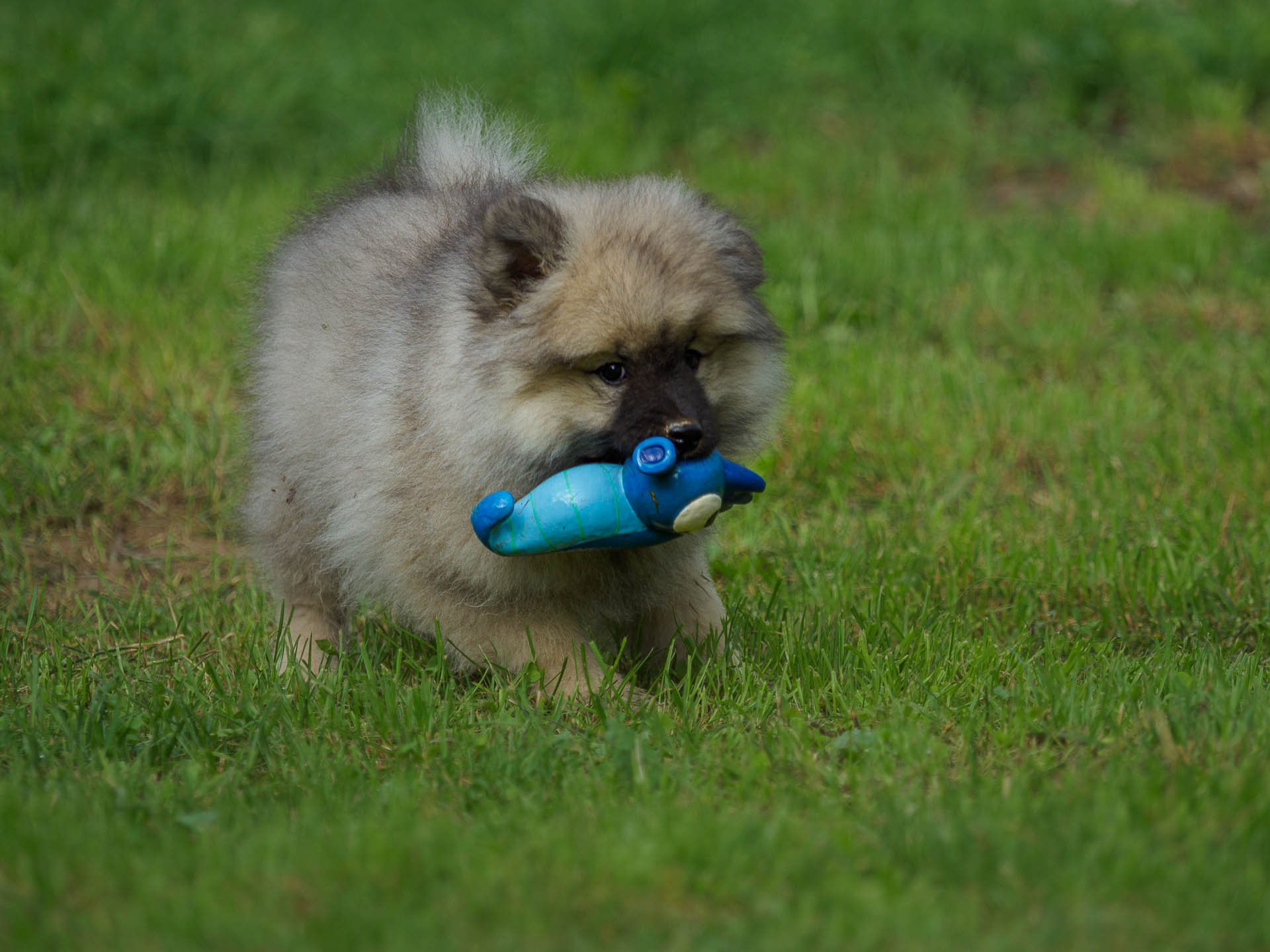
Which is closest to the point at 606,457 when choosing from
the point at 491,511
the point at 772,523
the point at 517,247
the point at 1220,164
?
the point at 491,511

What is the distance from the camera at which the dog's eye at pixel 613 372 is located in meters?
2.98

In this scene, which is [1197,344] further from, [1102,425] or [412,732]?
[412,732]

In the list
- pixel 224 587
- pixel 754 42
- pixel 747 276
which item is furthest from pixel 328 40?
pixel 747 276

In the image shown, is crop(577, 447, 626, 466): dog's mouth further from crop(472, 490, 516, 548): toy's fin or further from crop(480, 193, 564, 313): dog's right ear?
crop(480, 193, 564, 313): dog's right ear

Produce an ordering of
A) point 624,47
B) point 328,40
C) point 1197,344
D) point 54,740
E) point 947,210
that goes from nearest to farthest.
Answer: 1. point 54,740
2. point 1197,344
3. point 947,210
4. point 624,47
5. point 328,40

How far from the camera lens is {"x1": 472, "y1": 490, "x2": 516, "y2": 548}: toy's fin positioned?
9.73 feet

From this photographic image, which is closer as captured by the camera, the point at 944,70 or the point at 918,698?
the point at 918,698

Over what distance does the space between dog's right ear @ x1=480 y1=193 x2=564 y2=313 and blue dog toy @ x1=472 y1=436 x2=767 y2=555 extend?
0.44 m

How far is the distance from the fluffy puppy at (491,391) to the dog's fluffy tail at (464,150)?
0.8 inches

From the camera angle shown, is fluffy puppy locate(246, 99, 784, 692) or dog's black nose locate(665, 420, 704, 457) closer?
dog's black nose locate(665, 420, 704, 457)

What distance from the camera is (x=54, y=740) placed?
2.91m

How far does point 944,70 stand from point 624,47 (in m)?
1.81

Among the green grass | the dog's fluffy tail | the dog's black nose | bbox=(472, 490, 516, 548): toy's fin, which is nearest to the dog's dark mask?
the dog's black nose

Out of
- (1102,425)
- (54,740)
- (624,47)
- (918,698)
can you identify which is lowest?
(54,740)
